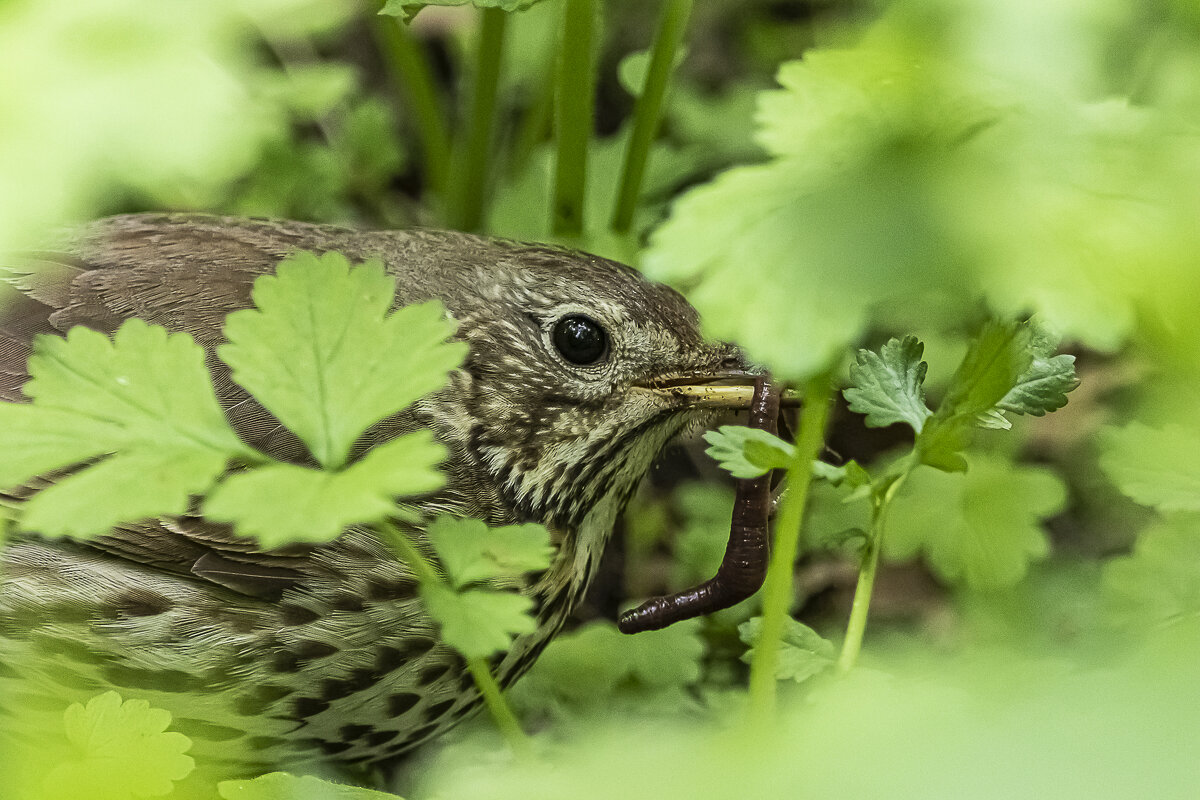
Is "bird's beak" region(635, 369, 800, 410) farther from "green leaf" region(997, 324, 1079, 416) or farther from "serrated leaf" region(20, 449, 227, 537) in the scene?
"serrated leaf" region(20, 449, 227, 537)

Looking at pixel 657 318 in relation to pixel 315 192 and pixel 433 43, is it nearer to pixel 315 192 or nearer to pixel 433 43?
pixel 315 192

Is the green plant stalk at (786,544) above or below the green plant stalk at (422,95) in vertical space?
below

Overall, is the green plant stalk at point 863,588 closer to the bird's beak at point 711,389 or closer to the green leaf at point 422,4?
the bird's beak at point 711,389

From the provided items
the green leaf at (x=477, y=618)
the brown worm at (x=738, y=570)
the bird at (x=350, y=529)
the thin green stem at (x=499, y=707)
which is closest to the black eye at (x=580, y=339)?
the bird at (x=350, y=529)

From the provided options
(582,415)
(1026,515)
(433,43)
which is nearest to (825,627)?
(1026,515)

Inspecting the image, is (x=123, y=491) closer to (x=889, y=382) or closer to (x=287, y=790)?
(x=287, y=790)

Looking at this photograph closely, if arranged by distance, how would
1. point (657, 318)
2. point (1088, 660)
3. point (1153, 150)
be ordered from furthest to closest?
point (657, 318), point (1088, 660), point (1153, 150)

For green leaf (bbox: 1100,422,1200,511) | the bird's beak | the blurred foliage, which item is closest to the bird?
the bird's beak
